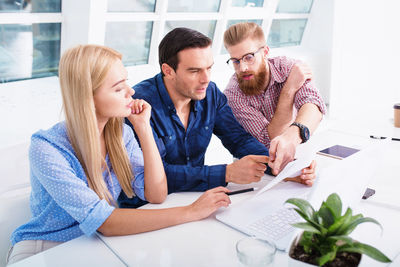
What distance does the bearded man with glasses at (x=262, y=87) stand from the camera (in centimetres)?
230

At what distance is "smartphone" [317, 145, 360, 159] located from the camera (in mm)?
1886

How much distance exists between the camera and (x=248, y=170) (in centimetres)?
159

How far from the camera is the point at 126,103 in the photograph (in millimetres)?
1500

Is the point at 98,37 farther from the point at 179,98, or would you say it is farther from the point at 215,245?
the point at 215,245

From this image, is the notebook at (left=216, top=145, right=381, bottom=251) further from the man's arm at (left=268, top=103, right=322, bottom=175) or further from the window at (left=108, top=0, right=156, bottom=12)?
the window at (left=108, top=0, right=156, bottom=12)

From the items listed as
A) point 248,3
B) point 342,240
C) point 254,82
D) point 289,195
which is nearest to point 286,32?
point 248,3

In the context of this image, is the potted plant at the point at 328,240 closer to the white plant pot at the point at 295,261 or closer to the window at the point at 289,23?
the white plant pot at the point at 295,261

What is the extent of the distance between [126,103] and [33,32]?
6.39 ft

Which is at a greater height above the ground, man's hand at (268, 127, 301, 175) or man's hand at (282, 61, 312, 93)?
man's hand at (282, 61, 312, 93)

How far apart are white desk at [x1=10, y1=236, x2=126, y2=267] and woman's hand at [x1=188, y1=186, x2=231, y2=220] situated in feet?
0.98

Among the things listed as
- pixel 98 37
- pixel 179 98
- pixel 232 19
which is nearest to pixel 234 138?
pixel 179 98

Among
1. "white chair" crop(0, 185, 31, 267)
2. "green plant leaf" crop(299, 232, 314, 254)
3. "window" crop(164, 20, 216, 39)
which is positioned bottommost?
"white chair" crop(0, 185, 31, 267)

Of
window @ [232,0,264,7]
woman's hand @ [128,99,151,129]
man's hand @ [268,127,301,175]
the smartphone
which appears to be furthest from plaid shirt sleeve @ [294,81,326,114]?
window @ [232,0,264,7]

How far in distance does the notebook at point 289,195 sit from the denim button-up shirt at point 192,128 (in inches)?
16.7
